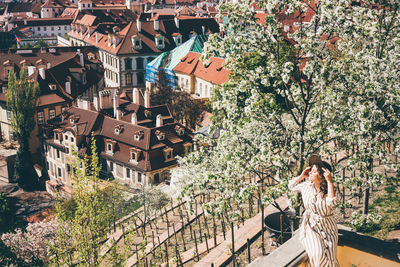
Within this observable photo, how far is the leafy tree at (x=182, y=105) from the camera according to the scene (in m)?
53.4

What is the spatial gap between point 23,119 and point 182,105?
19248 millimetres

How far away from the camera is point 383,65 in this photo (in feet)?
43.0

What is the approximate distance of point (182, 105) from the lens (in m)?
54.4

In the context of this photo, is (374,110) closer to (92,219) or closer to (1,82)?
(92,219)

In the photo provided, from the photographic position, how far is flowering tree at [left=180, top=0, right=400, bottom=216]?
40.1ft

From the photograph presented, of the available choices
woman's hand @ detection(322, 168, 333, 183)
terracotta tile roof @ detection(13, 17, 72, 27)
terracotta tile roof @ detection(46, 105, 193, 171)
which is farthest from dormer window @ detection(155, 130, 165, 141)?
terracotta tile roof @ detection(13, 17, 72, 27)

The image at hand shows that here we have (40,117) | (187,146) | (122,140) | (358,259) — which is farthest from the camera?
(40,117)

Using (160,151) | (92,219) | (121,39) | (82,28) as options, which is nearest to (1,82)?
(121,39)

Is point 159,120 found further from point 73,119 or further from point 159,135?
point 73,119

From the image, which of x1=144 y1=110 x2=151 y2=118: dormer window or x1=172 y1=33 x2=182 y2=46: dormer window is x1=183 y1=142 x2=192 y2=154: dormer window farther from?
x1=172 y1=33 x2=182 y2=46: dormer window

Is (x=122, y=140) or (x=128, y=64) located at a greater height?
(x=128, y=64)

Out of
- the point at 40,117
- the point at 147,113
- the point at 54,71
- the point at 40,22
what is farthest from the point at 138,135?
the point at 40,22

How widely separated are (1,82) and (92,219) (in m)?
51.2

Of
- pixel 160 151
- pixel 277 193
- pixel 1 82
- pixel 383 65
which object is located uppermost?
pixel 383 65
